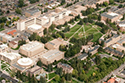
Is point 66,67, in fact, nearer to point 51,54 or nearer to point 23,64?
point 51,54

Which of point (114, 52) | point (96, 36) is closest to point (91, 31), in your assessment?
point (96, 36)

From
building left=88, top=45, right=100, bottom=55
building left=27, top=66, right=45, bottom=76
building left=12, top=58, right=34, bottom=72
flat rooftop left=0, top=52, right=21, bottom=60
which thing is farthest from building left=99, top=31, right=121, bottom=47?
flat rooftop left=0, top=52, right=21, bottom=60

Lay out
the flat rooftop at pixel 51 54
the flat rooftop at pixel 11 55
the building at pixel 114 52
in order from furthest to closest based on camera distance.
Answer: the building at pixel 114 52
the flat rooftop at pixel 51 54
the flat rooftop at pixel 11 55

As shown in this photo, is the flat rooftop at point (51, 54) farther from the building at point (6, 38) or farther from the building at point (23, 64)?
the building at point (6, 38)

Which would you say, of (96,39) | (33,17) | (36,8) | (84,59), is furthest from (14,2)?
(84,59)

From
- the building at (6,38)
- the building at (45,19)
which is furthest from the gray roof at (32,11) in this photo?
the building at (6,38)

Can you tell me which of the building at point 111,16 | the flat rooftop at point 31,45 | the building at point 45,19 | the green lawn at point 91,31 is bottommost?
the green lawn at point 91,31

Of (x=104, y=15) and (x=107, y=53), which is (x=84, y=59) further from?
(x=104, y=15)

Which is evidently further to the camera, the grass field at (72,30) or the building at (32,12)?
the building at (32,12)
